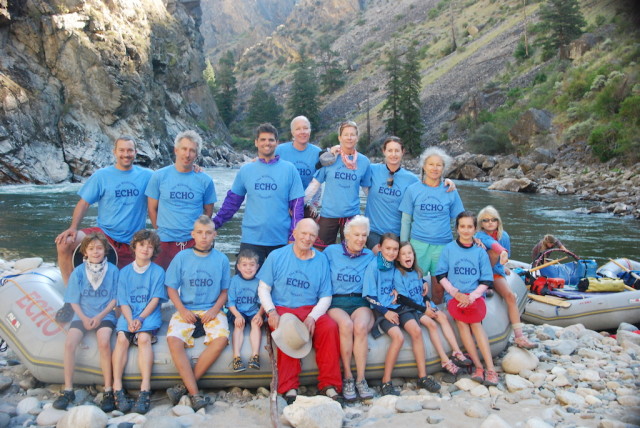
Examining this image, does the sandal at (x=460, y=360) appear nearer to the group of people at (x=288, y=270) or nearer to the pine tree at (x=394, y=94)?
the group of people at (x=288, y=270)

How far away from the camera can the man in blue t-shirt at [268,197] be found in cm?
496

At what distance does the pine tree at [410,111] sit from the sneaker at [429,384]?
113 feet

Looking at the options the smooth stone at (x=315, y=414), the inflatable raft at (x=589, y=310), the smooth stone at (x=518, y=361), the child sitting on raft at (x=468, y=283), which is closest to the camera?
the smooth stone at (x=315, y=414)

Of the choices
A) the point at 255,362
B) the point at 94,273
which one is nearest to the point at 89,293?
the point at 94,273

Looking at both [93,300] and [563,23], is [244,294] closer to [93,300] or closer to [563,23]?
[93,300]

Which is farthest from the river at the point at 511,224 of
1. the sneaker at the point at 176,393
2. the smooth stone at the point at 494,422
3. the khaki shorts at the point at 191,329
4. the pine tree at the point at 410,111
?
the pine tree at the point at 410,111

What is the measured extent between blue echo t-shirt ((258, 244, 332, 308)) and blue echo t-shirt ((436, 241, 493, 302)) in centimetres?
119

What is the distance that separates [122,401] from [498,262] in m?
3.75

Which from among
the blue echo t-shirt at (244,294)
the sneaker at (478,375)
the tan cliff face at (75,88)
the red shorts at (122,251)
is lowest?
the sneaker at (478,375)

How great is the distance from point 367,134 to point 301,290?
40.0m

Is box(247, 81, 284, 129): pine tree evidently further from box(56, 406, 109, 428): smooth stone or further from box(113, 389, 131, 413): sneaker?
box(56, 406, 109, 428): smooth stone

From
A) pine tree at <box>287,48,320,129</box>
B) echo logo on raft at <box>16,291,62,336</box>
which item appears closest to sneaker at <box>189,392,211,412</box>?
echo logo on raft at <box>16,291,62,336</box>

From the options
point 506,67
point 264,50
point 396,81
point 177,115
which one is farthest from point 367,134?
point 264,50

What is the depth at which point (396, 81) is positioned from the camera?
1592 inches
